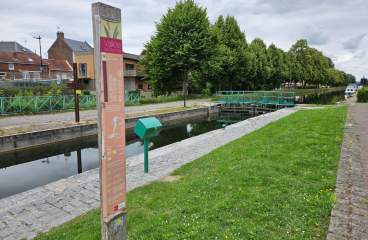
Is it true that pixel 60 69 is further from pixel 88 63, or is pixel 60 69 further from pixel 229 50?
pixel 229 50

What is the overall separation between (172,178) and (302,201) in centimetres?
295

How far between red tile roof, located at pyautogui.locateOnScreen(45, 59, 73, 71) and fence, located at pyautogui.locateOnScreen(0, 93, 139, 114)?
2969cm

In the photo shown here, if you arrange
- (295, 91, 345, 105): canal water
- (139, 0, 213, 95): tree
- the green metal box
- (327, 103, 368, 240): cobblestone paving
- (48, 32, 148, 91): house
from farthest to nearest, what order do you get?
(295, 91, 345, 105): canal water → (48, 32, 148, 91): house → (139, 0, 213, 95): tree → the green metal box → (327, 103, 368, 240): cobblestone paving

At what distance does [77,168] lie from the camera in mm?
8750

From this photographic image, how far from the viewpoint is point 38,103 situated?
17438 mm

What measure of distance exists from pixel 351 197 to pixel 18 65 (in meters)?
48.2

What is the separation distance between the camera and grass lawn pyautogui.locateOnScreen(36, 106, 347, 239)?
3.15 m

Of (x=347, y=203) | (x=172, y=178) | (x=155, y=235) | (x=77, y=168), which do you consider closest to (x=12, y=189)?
(x=77, y=168)

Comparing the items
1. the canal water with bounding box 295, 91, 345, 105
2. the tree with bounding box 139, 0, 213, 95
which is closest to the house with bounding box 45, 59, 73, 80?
the tree with bounding box 139, 0, 213, 95

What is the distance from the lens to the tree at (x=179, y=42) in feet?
92.7

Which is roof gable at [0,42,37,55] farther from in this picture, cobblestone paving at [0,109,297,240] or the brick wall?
cobblestone paving at [0,109,297,240]

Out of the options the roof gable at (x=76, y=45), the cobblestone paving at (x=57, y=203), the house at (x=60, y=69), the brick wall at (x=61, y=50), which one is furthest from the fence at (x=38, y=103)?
the roof gable at (x=76, y=45)

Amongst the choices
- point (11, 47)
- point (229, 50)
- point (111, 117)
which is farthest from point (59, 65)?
point (111, 117)

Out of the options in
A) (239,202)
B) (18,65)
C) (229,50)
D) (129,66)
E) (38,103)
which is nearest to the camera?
(239,202)
